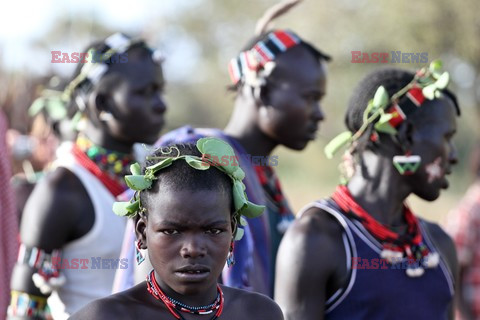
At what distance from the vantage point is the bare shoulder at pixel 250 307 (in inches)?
119

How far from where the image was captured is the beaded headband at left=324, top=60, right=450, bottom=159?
406 centimetres

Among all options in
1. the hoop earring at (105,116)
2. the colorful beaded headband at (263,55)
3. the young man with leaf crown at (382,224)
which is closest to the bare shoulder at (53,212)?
the hoop earring at (105,116)

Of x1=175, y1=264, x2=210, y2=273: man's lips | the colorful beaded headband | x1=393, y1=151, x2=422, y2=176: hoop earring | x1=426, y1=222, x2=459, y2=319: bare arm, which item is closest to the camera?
x1=175, y1=264, x2=210, y2=273: man's lips

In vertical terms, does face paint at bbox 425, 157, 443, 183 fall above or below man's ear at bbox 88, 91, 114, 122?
above

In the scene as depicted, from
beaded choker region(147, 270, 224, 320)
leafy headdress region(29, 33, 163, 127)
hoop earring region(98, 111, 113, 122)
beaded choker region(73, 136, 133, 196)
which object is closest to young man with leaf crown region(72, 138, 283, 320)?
beaded choker region(147, 270, 224, 320)

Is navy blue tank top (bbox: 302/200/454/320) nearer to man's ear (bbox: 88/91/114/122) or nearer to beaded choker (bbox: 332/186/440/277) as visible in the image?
beaded choker (bbox: 332/186/440/277)

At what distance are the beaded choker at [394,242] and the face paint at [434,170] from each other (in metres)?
0.29

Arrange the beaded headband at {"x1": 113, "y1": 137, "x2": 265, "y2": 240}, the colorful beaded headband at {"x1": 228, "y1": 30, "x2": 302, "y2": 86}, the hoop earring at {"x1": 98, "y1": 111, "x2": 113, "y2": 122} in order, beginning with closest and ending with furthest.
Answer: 1. the beaded headband at {"x1": 113, "y1": 137, "x2": 265, "y2": 240}
2. the colorful beaded headband at {"x1": 228, "y1": 30, "x2": 302, "y2": 86}
3. the hoop earring at {"x1": 98, "y1": 111, "x2": 113, "y2": 122}

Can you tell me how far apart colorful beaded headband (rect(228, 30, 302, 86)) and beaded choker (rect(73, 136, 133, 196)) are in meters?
0.84

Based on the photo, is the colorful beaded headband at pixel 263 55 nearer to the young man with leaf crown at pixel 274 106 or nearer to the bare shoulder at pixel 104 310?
the young man with leaf crown at pixel 274 106

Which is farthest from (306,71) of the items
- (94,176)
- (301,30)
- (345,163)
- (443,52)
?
(301,30)

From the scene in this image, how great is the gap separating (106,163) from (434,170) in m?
1.95

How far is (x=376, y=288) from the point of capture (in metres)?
3.75

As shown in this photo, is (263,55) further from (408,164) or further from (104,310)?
(104,310)
